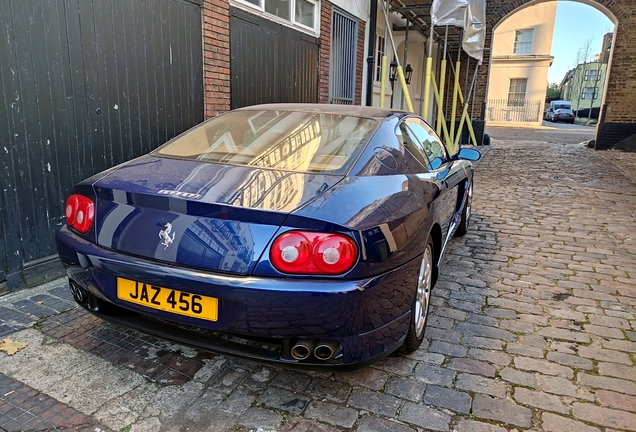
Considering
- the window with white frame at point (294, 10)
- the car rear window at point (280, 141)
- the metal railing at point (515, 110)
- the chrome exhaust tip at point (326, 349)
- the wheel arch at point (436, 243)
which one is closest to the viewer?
the chrome exhaust tip at point (326, 349)

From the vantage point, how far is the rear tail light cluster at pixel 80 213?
2266 mm

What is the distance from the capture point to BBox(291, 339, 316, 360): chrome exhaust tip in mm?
1969

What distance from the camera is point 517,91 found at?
33469mm

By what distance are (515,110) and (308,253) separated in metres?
35.8

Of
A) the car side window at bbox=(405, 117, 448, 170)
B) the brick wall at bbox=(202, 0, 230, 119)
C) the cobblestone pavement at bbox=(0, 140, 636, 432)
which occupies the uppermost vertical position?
the brick wall at bbox=(202, 0, 230, 119)

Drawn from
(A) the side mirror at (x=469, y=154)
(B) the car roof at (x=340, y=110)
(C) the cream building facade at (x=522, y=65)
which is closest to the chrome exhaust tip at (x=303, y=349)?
(B) the car roof at (x=340, y=110)

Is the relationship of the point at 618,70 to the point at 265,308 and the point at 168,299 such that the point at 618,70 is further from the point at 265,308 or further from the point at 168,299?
the point at 168,299

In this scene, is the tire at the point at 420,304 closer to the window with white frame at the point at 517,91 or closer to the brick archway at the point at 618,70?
the brick archway at the point at 618,70

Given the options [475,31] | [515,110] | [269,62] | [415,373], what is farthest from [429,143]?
[515,110]

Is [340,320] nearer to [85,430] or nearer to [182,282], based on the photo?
[182,282]

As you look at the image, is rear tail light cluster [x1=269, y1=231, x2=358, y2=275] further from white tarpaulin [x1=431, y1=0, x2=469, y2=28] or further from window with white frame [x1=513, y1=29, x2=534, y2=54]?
window with white frame [x1=513, y1=29, x2=534, y2=54]

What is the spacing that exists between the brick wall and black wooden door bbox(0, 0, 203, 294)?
0.60 m

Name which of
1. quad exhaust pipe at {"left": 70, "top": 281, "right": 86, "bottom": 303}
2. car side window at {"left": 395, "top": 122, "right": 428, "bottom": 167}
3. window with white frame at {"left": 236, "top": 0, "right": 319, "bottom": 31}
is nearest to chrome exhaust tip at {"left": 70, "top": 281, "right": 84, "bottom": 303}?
quad exhaust pipe at {"left": 70, "top": 281, "right": 86, "bottom": 303}

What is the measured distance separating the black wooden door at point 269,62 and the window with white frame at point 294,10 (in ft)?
0.59
